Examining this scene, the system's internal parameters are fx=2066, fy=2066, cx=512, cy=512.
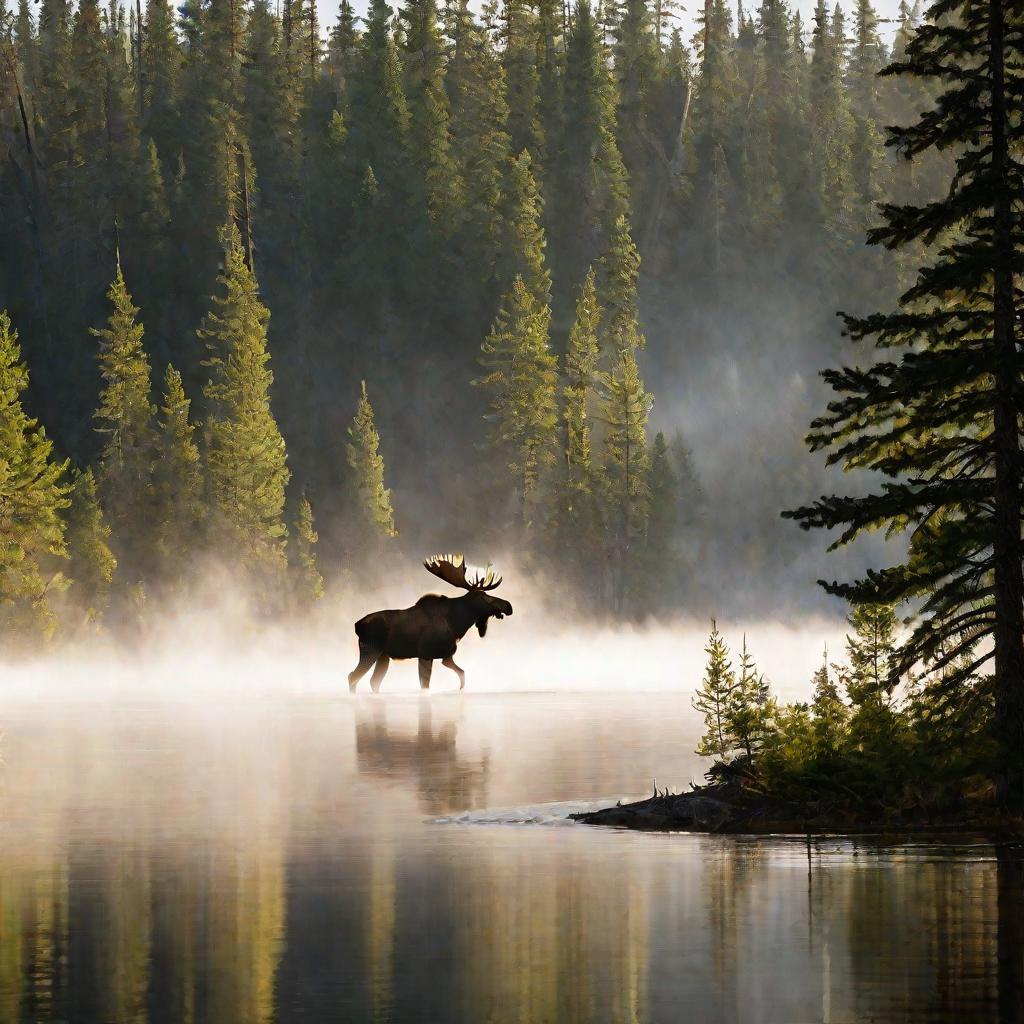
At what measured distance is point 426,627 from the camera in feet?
159

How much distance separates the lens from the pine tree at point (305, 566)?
352ft

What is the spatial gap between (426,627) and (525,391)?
66.9m

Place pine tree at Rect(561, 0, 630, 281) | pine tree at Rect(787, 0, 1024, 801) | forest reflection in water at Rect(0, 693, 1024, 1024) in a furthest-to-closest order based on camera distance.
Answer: pine tree at Rect(561, 0, 630, 281) < pine tree at Rect(787, 0, 1024, 801) < forest reflection in water at Rect(0, 693, 1024, 1024)

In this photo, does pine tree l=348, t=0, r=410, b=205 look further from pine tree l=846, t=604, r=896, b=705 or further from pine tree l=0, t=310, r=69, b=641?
pine tree l=846, t=604, r=896, b=705

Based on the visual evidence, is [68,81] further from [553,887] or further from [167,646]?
[553,887]

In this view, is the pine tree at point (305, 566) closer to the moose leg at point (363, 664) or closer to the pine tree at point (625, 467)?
the pine tree at point (625, 467)

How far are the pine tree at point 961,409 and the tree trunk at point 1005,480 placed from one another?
0.01 metres

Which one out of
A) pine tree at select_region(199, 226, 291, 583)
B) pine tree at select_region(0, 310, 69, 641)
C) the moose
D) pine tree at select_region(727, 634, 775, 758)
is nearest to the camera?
pine tree at select_region(727, 634, 775, 758)

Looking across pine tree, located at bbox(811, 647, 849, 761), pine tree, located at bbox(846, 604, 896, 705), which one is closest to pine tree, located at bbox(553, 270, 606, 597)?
pine tree, located at bbox(846, 604, 896, 705)

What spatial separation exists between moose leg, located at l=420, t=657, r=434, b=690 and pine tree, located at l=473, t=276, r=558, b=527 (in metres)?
66.0

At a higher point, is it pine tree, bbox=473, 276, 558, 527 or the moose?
pine tree, bbox=473, 276, 558, 527

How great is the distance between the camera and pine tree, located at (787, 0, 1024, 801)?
19.8 m

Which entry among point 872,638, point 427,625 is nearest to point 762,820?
point 872,638

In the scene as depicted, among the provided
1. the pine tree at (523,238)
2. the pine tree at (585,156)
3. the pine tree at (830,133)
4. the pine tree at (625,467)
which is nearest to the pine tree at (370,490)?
the pine tree at (625,467)
